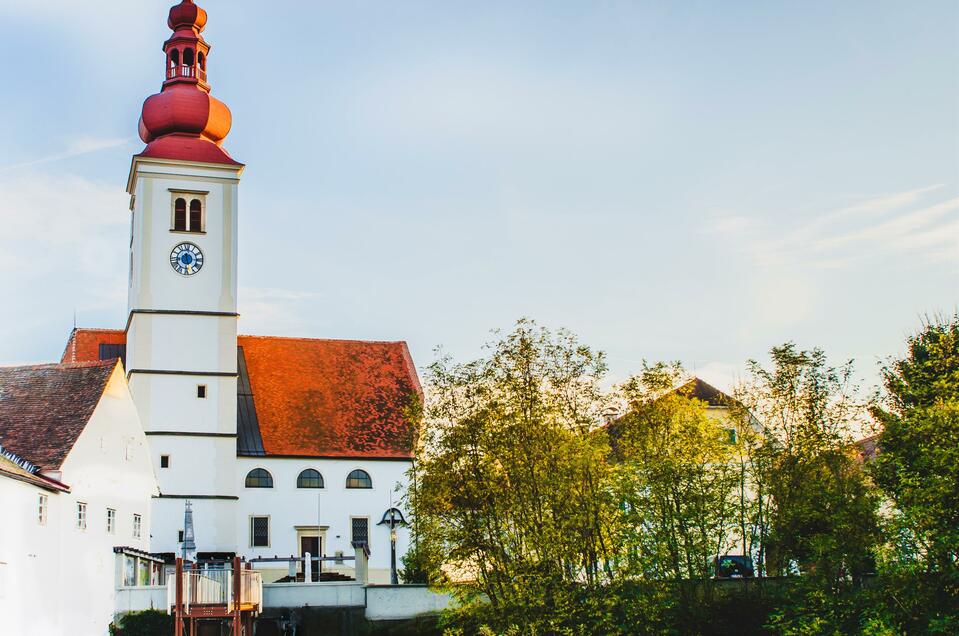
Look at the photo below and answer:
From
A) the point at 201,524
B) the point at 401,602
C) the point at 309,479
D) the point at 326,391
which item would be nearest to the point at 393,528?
the point at 401,602

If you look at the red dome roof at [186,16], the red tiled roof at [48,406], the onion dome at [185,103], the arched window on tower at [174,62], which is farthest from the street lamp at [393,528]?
the red dome roof at [186,16]

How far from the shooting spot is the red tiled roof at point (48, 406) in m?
33.9

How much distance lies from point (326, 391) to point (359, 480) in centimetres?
469

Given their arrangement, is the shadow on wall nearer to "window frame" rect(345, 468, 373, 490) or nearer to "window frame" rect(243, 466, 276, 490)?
A: "window frame" rect(243, 466, 276, 490)

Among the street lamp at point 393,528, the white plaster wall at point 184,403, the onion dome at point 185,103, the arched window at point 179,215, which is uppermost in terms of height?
the onion dome at point 185,103

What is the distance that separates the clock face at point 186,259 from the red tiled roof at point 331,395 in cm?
603

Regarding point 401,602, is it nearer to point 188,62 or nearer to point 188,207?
point 188,207

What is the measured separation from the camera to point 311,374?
53.7 m

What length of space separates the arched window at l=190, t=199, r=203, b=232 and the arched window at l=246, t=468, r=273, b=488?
31.9 ft

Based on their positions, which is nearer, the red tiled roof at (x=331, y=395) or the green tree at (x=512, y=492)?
the green tree at (x=512, y=492)

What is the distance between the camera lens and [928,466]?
29.7 meters

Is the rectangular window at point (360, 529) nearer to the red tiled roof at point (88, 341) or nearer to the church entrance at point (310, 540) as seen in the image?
the church entrance at point (310, 540)

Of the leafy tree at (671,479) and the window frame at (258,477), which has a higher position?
the window frame at (258,477)

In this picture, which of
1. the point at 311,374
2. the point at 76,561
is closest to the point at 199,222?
the point at 311,374
